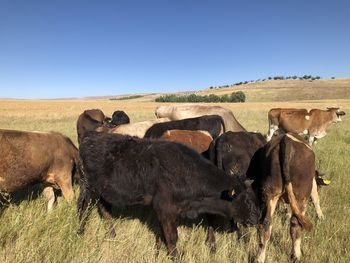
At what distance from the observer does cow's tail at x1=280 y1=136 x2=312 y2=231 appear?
14.9 feet

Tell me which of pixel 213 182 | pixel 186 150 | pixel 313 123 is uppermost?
pixel 186 150

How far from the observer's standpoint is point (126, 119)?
14.6 m

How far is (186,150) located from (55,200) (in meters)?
3.32

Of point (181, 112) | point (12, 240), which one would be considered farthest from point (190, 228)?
point (181, 112)

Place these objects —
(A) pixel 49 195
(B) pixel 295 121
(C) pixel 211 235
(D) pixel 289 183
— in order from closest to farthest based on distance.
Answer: (D) pixel 289 183 → (C) pixel 211 235 → (A) pixel 49 195 → (B) pixel 295 121

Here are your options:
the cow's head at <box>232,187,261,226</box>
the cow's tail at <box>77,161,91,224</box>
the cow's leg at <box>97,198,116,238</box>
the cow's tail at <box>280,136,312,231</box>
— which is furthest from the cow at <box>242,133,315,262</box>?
the cow's tail at <box>77,161,91,224</box>

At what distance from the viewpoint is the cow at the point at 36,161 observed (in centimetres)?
566

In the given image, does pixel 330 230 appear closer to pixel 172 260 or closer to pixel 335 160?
pixel 172 260

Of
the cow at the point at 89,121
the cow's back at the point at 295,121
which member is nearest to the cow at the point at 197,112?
the cow at the point at 89,121

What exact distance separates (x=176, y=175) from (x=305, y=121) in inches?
524

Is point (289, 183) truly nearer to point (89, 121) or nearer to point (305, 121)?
point (89, 121)

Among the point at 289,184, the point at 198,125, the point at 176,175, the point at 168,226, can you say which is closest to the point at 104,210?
the point at 168,226

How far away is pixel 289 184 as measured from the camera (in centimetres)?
463

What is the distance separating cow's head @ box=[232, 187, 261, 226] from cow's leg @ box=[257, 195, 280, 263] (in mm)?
162
